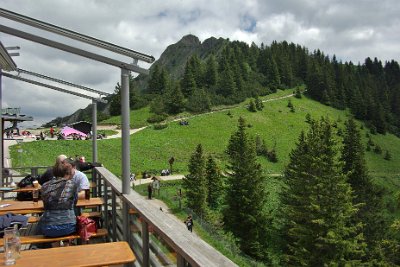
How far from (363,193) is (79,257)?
106 ft

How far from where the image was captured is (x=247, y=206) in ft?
103

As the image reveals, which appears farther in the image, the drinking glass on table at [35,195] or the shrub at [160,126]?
the shrub at [160,126]

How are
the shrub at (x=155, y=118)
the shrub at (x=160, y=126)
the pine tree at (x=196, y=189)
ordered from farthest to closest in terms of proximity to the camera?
the shrub at (x=155, y=118) → the shrub at (x=160, y=126) → the pine tree at (x=196, y=189)

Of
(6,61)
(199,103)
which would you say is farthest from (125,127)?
(199,103)

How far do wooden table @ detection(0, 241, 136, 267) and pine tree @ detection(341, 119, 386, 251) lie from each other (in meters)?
22.7

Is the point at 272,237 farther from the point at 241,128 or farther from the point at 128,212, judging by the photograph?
the point at 128,212

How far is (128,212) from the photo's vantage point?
4973 millimetres

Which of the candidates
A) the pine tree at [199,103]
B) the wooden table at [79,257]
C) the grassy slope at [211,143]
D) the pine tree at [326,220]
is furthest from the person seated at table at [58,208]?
the pine tree at [199,103]

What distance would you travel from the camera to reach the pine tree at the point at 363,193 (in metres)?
28.5

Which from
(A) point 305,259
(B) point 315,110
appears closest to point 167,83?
(B) point 315,110

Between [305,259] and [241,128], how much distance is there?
51.8ft

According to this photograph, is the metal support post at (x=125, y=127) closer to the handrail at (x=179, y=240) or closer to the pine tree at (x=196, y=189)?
the handrail at (x=179, y=240)

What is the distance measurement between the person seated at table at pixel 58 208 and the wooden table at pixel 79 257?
1.32m

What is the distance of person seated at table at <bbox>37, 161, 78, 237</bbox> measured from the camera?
16.2 feet
